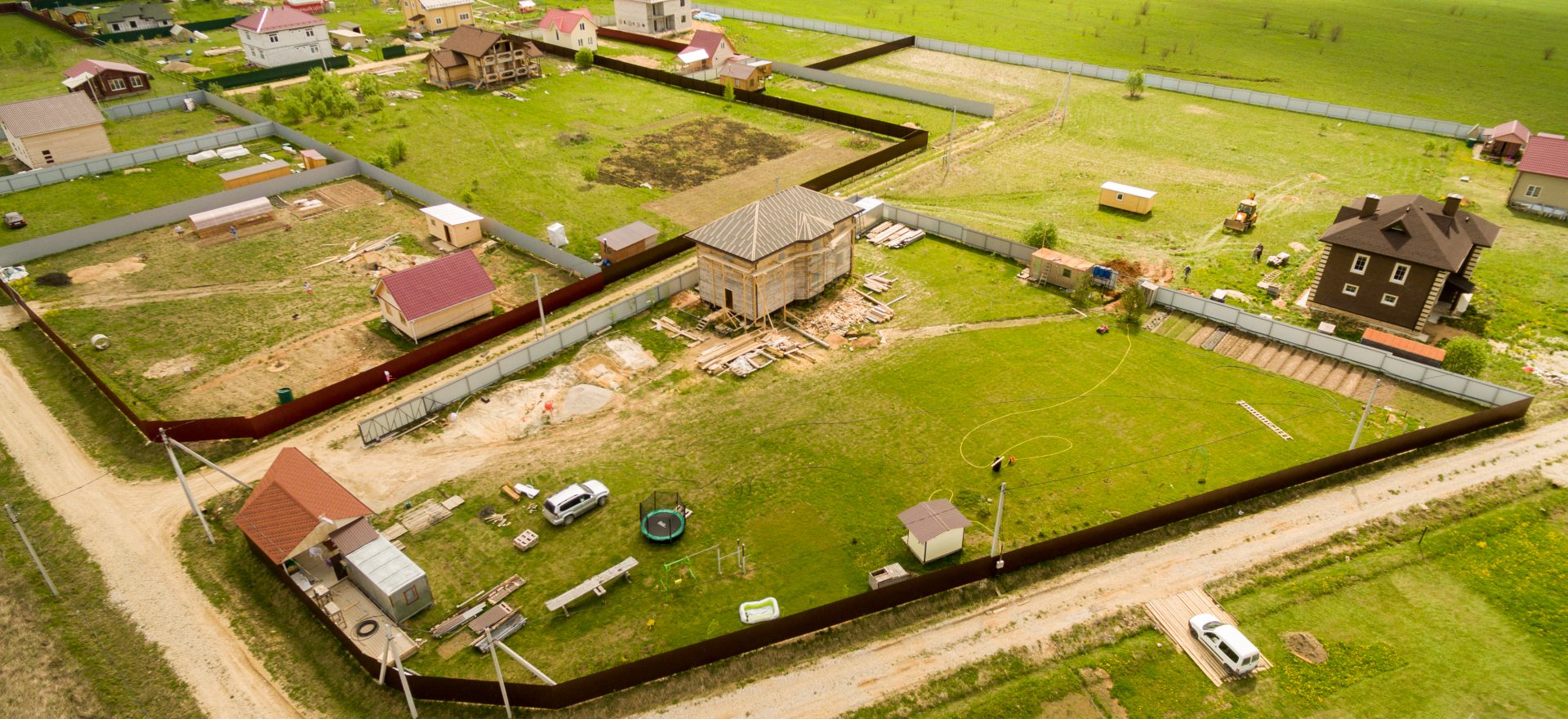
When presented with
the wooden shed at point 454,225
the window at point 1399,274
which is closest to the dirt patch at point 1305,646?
the window at point 1399,274

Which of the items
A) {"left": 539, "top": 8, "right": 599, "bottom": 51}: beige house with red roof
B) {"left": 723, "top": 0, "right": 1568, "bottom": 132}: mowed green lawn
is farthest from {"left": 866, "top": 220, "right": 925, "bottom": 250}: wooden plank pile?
{"left": 539, "top": 8, "right": 599, "bottom": 51}: beige house with red roof

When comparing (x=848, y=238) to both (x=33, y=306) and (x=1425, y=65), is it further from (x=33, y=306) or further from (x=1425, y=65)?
(x=1425, y=65)

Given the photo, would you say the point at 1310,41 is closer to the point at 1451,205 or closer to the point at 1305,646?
the point at 1451,205

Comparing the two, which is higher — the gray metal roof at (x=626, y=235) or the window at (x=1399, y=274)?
the window at (x=1399, y=274)

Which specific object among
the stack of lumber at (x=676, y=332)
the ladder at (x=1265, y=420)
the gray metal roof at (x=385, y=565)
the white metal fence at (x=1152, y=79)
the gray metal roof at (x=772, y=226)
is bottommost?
the gray metal roof at (x=385, y=565)

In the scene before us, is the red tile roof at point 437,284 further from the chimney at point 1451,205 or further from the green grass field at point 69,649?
the chimney at point 1451,205

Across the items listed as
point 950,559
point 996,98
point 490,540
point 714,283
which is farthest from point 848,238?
point 996,98

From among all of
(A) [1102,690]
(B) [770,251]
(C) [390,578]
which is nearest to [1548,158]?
(B) [770,251]
